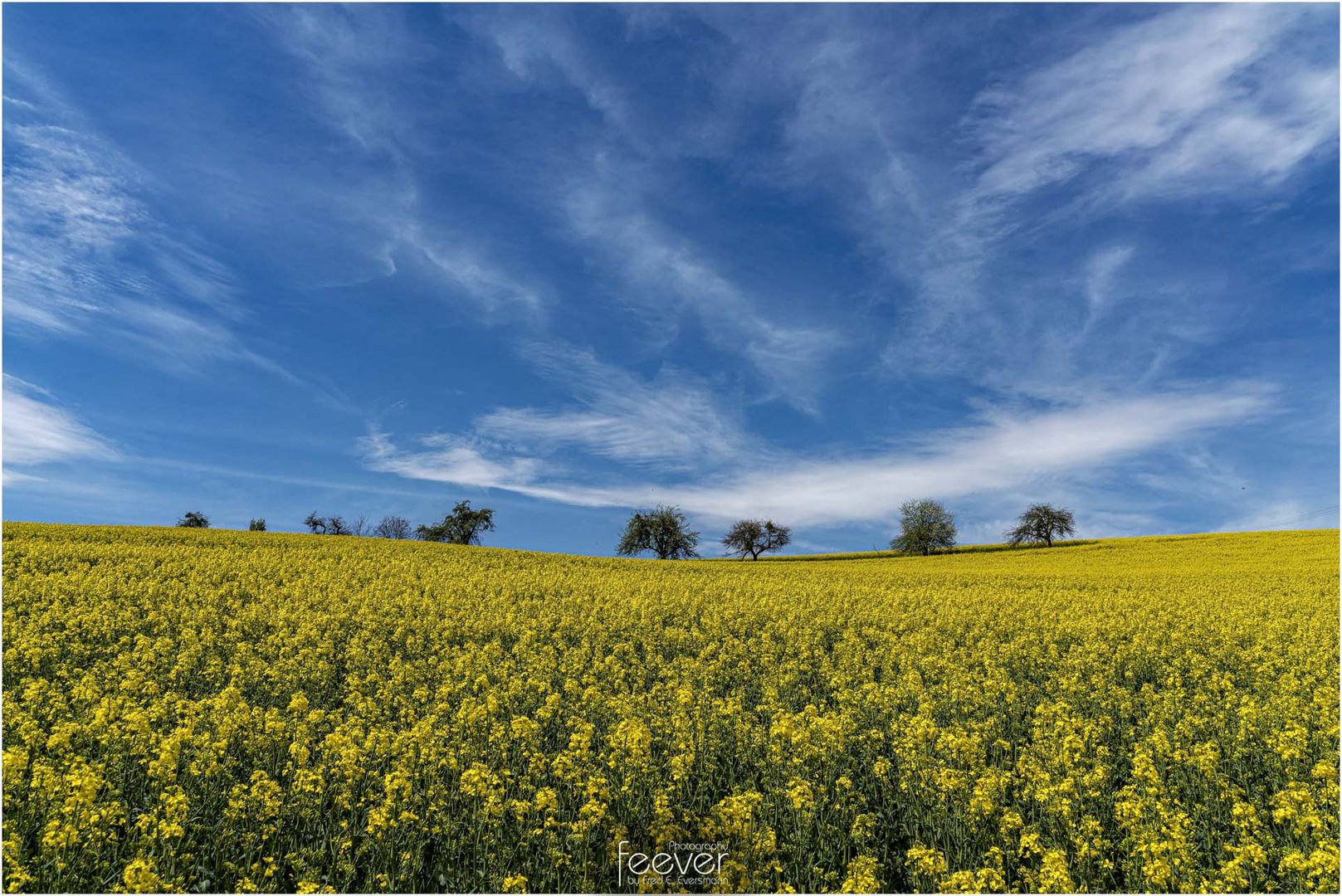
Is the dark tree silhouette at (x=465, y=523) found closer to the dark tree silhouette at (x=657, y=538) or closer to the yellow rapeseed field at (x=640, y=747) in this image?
the dark tree silhouette at (x=657, y=538)

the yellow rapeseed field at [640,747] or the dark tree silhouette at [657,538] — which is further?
the dark tree silhouette at [657,538]

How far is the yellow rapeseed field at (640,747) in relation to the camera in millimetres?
6945

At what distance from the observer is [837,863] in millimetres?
7574

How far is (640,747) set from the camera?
870 centimetres

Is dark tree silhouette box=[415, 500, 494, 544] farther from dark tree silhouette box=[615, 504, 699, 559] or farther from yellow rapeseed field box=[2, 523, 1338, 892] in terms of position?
yellow rapeseed field box=[2, 523, 1338, 892]

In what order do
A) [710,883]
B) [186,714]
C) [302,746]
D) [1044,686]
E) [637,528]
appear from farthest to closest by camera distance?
[637,528]
[1044,686]
[186,714]
[302,746]
[710,883]

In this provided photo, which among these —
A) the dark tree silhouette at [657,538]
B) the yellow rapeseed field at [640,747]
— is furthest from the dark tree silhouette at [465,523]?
the yellow rapeseed field at [640,747]

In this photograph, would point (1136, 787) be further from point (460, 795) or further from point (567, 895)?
point (460, 795)

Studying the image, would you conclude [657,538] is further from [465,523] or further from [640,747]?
[640,747]

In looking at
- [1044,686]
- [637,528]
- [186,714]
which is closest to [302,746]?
[186,714]

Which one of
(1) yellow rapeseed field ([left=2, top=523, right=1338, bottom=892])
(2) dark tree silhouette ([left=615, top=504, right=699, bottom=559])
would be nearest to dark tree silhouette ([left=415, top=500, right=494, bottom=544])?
(2) dark tree silhouette ([left=615, top=504, right=699, bottom=559])

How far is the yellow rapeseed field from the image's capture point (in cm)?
695

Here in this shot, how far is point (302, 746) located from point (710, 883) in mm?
5125

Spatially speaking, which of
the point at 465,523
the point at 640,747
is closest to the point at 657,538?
the point at 465,523
